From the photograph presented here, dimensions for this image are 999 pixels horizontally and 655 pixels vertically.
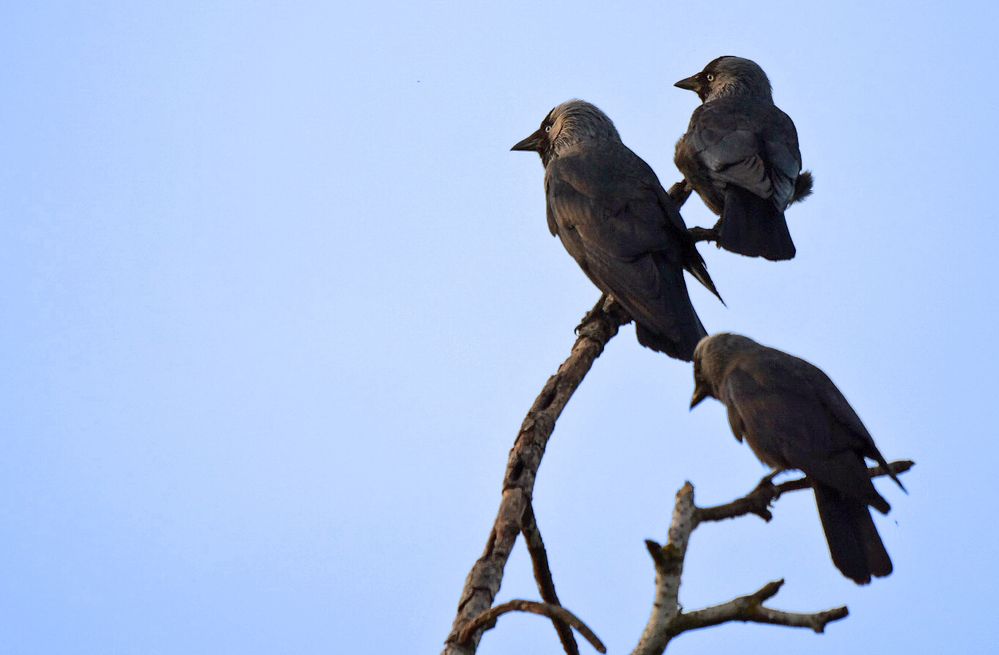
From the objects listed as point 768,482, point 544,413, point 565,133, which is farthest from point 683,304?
point 565,133

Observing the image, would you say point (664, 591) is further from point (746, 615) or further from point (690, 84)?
point (690, 84)

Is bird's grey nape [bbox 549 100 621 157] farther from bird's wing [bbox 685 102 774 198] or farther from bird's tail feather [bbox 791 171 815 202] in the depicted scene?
bird's tail feather [bbox 791 171 815 202]

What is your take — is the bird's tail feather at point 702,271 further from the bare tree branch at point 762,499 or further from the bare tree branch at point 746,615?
the bare tree branch at point 746,615

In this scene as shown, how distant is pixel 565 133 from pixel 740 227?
204 centimetres

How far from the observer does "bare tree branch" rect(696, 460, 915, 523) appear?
4.25 m

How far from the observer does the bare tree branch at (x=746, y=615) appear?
12.3ft

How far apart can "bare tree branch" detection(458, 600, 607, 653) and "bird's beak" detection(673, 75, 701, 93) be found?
262 inches

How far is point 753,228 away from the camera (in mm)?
7277

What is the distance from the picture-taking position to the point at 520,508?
4.60 metres

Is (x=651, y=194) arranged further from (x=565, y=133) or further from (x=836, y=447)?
(x=836, y=447)

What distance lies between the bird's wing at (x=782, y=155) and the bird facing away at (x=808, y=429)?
4.15 ft

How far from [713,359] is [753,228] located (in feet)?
3.39

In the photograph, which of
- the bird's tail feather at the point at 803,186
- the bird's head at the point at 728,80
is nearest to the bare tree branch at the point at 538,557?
the bird's tail feather at the point at 803,186

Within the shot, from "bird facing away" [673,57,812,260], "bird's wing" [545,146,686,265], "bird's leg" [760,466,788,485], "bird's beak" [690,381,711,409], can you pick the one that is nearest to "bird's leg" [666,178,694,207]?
"bird facing away" [673,57,812,260]
